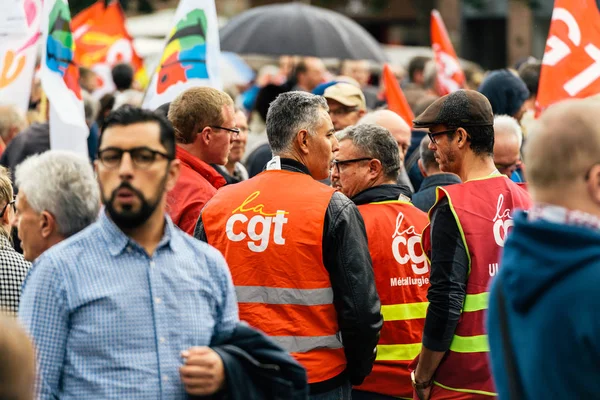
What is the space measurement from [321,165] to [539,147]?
2274 mm

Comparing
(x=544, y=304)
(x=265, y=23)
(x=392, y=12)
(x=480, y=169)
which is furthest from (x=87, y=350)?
(x=392, y=12)

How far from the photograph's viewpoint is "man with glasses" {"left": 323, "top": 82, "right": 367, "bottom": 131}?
812 cm

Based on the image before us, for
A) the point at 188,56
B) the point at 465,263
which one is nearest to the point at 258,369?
the point at 465,263

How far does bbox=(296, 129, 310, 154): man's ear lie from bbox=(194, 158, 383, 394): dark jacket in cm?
34

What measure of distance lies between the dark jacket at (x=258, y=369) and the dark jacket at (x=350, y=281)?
123 centimetres

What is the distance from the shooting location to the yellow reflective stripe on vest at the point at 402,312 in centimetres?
549

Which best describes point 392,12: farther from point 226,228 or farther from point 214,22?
point 226,228

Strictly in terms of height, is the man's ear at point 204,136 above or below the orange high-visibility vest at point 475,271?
above

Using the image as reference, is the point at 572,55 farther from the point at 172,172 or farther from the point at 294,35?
the point at 294,35

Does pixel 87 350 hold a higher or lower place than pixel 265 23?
lower

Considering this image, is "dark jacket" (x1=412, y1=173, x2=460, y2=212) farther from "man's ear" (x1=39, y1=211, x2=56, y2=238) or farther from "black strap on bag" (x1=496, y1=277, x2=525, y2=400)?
"black strap on bag" (x1=496, y1=277, x2=525, y2=400)

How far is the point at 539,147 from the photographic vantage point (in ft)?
9.64

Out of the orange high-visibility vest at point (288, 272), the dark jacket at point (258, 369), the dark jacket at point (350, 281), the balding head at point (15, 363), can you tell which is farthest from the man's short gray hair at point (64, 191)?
the balding head at point (15, 363)

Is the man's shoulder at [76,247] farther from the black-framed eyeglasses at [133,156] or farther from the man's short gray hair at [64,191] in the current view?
the man's short gray hair at [64,191]
